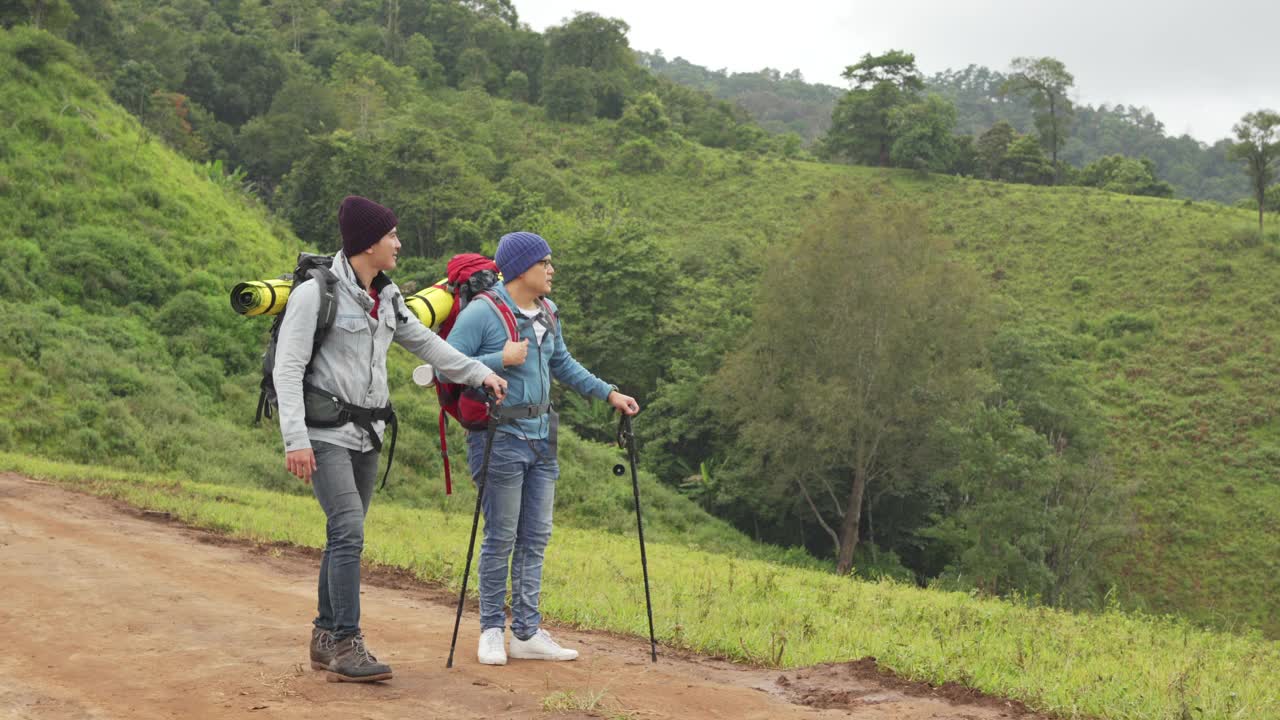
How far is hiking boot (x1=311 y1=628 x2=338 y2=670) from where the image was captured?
485 cm

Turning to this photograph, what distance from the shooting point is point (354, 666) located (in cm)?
470

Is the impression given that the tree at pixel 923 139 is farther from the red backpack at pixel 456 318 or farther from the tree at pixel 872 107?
the red backpack at pixel 456 318

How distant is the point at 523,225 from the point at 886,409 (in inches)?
827

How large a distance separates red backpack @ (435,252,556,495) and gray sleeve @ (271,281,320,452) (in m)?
0.69

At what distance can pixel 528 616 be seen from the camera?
216 inches

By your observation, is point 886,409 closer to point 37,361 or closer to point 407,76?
point 37,361

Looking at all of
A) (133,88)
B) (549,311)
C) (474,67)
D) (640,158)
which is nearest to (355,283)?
(549,311)

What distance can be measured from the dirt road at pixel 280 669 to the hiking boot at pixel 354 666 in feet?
0.17

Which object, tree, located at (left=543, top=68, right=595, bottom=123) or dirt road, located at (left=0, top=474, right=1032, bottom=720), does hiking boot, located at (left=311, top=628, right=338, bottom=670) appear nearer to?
dirt road, located at (left=0, top=474, right=1032, bottom=720)

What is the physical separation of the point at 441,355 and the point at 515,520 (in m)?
0.96

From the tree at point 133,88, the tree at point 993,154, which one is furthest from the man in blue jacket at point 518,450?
the tree at point 993,154

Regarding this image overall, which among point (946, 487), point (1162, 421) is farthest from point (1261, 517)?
point (946, 487)

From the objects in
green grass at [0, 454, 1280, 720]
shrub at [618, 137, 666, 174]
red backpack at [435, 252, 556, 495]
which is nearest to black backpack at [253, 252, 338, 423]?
red backpack at [435, 252, 556, 495]

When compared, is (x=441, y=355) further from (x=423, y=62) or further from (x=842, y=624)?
(x=423, y=62)
